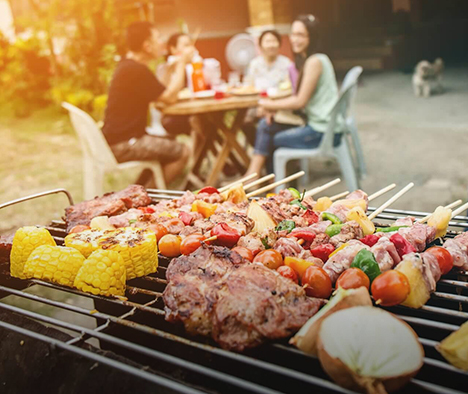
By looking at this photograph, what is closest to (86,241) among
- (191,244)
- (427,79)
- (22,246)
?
(22,246)

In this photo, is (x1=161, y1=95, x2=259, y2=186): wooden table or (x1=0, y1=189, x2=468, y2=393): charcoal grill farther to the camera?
(x1=161, y1=95, x2=259, y2=186): wooden table

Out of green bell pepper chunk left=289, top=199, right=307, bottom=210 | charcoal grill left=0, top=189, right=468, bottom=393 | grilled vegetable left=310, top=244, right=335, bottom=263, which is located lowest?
charcoal grill left=0, top=189, right=468, bottom=393

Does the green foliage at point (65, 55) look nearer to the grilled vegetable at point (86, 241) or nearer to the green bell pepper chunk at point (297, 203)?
the green bell pepper chunk at point (297, 203)

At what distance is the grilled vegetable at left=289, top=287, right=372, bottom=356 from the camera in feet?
5.34

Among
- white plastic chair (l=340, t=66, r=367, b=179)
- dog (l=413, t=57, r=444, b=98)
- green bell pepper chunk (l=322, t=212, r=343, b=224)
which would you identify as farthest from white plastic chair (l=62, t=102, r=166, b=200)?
dog (l=413, t=57, r=444, b=98)

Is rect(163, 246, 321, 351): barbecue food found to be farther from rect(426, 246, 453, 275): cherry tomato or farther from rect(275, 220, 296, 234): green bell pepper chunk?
rect(426, 246, 453, 275): cherry tomato

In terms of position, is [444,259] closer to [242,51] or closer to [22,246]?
[22,246]

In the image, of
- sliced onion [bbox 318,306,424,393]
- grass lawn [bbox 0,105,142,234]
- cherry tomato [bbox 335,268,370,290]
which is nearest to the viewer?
sliced onion [bbox 318,306,424,393]

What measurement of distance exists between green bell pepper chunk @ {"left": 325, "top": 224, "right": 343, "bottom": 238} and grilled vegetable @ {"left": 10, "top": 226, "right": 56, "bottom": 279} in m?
1.57

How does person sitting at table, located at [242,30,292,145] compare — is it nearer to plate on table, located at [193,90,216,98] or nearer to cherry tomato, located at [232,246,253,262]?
plate on table, located at [193,90,216,98]

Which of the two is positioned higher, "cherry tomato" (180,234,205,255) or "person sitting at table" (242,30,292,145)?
"person sitting at table" (242,30,292,145)

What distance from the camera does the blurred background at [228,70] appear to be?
7.64m

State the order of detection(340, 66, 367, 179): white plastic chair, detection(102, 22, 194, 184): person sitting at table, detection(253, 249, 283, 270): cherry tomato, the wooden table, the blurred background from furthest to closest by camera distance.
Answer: the blurred background
detection(340, 66, 367, 179): white plastic chair
the wooden table
detection(102, 22, 194, 184): person sitting at table
detection(253, 249, 283, 270): cherry tomato

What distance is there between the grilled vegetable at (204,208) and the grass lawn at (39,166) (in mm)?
3914
